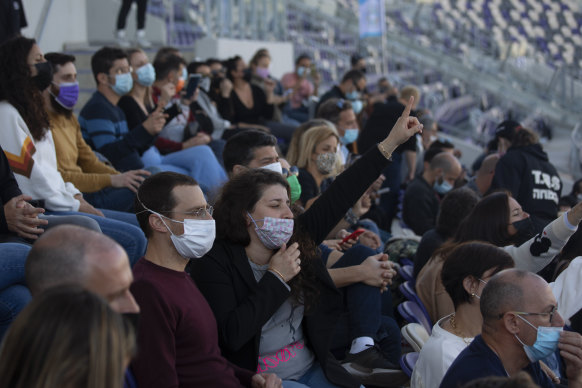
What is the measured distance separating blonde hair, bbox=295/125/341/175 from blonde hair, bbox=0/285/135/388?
3.59m

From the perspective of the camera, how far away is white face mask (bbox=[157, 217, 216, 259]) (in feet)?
9.32

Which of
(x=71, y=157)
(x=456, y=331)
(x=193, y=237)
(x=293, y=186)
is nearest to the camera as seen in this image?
(x=193, y=237)

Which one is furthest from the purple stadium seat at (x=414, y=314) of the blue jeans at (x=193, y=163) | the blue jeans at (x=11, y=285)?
the blue jeans at (x=11, y=285)

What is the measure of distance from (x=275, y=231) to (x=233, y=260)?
24cm

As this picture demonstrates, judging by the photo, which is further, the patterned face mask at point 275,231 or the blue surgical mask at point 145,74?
the blue surgical mask at point 145,74

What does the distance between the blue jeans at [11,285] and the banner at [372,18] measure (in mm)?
10096

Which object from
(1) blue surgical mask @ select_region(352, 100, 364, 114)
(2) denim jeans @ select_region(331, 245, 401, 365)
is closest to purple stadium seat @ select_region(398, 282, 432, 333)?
(2) denim jeans @ select_region(331, 245, 401, 365)

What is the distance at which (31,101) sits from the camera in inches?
155

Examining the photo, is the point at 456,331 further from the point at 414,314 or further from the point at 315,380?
the point at 414,314

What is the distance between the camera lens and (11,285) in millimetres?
2812

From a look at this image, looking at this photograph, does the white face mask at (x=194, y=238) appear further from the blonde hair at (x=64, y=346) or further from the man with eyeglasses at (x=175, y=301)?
the blonde hair at (x=64, y=346)

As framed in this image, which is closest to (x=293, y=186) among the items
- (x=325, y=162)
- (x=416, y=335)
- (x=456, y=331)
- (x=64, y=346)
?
(x=325, y=162)

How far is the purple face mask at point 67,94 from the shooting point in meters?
4.50

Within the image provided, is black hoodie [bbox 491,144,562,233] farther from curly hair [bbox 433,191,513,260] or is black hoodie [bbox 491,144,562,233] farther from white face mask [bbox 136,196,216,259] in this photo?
white face mask [bbox 136,196,216,259]
